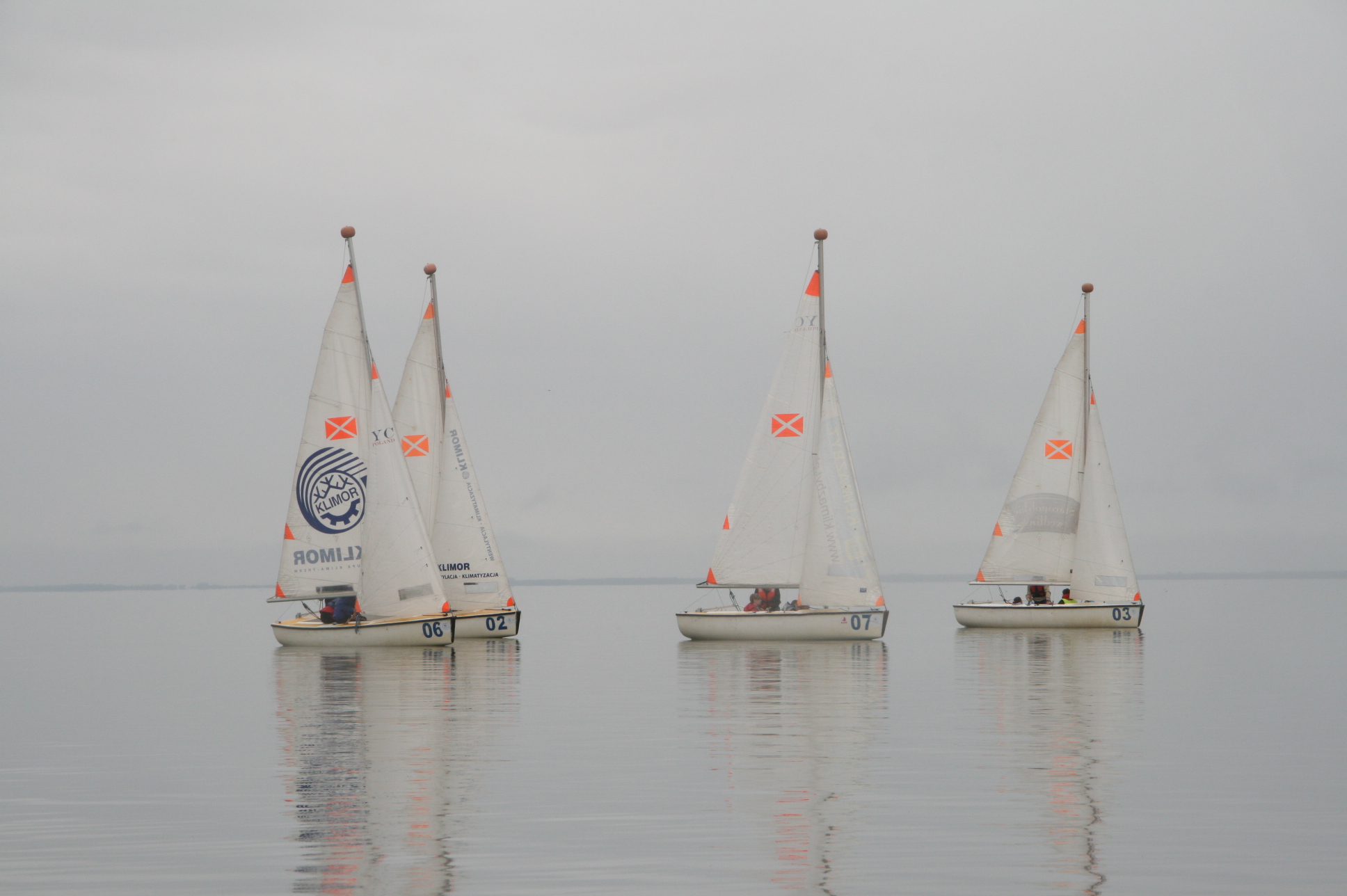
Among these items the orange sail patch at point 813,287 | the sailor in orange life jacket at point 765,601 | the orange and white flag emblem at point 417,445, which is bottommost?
the sailor in orange life jacket at point 765,601

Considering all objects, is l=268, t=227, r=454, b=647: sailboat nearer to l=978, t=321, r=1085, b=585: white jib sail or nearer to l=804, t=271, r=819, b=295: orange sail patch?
l=804, t=271, r=819, b=295: orange sail patch

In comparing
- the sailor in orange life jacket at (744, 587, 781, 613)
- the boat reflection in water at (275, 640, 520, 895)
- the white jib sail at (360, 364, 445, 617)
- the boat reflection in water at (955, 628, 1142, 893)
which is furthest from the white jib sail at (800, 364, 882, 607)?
the white jib sail at (360, 364, 445, 617)

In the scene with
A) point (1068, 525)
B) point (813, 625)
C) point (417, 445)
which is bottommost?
point (813, 625)

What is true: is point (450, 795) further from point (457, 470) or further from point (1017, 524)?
point (1017, 524)

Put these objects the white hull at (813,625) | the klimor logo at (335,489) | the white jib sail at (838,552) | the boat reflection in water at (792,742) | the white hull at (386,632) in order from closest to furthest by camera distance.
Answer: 1. the boat reflection in water at (792,742)
2. the white hull at (386,632)
3. the klimor logo at (335,489)
4. the white hull at (813,625)
5. the white jib sail at (838,552)

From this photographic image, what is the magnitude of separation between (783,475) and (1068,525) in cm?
1552

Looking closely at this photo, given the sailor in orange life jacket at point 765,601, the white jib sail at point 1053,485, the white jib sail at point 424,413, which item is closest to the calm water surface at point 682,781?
the sailor in orange life jacket at point 765,601

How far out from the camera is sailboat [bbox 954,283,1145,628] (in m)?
55.6

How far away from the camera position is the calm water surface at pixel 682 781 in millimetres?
13109

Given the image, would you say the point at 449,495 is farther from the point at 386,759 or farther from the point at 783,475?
the point at 386,759

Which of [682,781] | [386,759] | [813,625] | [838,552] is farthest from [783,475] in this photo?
[682,781]

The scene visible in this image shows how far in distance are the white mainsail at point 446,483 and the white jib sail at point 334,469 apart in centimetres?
313

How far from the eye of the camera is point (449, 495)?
46.8 metres

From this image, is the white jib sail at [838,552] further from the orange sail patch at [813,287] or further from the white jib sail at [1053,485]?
the white jib sail at [1053,485]
